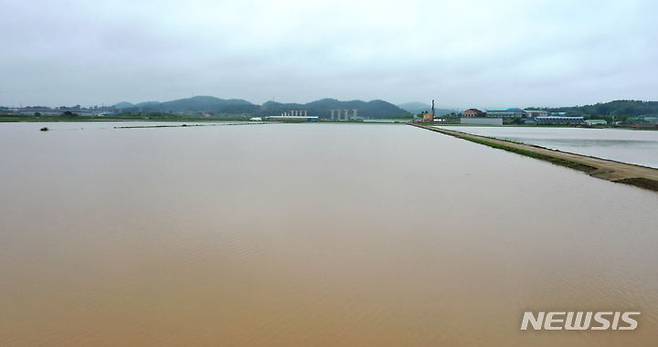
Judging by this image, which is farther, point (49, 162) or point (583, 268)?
point (49, 162)

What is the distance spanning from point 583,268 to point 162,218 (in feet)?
14.7

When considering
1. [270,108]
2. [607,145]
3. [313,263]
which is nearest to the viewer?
[313,263]

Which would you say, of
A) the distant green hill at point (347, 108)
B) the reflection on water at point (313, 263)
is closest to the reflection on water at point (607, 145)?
the reflection on water at point (313, 263)

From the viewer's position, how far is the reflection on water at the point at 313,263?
9.14ft

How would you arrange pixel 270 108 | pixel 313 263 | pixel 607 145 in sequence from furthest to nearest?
1. pixel 270 108
2. pixel 607 145
3. pixel 313 263

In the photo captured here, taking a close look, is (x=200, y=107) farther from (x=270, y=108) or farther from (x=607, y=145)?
(x=607, y=145)

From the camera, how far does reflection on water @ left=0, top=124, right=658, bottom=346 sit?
2.79 meters

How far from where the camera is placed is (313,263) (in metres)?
3.98

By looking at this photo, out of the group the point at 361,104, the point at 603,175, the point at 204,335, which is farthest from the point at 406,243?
the point at 361,104

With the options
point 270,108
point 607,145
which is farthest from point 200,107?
point 607,145

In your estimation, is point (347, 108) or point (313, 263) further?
point (347, 108)

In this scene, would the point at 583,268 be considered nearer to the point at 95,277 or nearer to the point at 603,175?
the point at 95,277

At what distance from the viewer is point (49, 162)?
1144 centimetres

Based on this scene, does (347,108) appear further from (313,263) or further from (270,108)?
(313,263)
